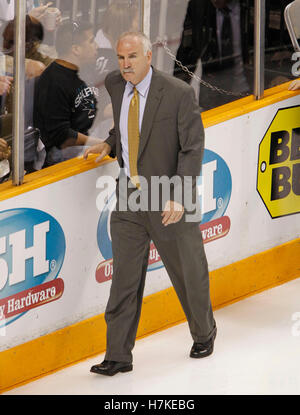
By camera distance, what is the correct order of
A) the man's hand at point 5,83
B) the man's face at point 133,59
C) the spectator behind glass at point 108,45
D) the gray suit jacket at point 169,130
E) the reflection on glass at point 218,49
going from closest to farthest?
the man's face at point 133,59
the gray suit jacket at point 169,130
the man's hand at point 5,83
the spectator behind glass at point 108,45
the reflection on glass at point 218,49

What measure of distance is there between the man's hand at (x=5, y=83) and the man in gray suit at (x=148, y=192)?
0.50 m

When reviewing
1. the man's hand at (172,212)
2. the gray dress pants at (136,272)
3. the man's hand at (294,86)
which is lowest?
the gray dress pants at (136,272)

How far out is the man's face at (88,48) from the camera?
579cm

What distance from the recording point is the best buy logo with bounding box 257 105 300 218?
22.1ft

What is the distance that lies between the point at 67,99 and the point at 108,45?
379 millimetres

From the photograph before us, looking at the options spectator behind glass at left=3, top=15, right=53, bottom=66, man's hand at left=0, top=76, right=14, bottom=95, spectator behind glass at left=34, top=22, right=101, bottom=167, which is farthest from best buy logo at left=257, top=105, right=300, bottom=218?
man's hand at left=0, top=76, right=14, bottom=95

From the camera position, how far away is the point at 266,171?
6.77 meters

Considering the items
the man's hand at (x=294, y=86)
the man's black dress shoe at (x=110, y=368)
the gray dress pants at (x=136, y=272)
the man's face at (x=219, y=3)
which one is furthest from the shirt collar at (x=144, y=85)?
the man's hand at (x=294, y=86)

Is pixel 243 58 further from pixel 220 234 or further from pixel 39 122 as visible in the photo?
pixel 39 122

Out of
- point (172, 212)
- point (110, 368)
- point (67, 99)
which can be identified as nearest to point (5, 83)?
point (67, 99)

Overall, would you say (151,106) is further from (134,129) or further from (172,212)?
(172,212)

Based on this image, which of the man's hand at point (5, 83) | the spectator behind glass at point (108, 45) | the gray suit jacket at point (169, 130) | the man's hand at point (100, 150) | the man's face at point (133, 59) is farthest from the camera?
the spectator behind glass at point (108, 45)

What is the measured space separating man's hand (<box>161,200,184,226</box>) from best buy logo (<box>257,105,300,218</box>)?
1359 mm

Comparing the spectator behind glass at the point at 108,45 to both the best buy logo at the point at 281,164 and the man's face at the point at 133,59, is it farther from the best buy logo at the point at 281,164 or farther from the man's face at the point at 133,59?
the best buy logo at the point at 281,164
